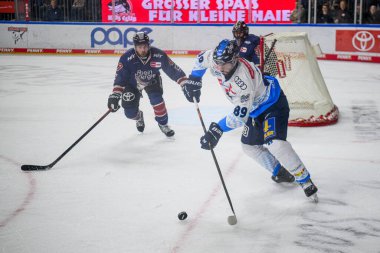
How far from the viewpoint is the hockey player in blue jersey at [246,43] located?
6.00 m

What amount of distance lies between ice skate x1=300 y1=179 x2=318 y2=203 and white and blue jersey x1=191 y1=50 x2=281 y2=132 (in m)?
0.57

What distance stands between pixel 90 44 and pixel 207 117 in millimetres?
7621

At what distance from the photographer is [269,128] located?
3658 millimetres

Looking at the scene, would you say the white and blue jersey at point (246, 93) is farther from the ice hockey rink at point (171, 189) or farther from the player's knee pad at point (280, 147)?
the ice hockey rink at point (171, 189)

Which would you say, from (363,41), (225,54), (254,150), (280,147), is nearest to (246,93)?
(225,54)

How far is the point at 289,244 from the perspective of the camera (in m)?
3.02

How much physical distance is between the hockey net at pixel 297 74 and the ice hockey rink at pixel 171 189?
0.28m

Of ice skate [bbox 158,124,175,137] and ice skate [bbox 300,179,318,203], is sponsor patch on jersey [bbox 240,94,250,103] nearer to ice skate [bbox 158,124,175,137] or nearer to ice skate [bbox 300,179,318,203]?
ice skate [bbox 300,179,318,203]

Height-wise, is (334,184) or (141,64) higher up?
(141,64)

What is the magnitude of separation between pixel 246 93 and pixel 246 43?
2.72 m

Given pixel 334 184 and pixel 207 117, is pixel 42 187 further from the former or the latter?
pixel 207 117

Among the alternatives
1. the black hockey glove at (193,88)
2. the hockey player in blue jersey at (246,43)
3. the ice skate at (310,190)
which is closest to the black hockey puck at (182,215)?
the ice skate at (310,190)

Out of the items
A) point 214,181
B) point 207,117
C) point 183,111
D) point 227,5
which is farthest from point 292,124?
point 227,5

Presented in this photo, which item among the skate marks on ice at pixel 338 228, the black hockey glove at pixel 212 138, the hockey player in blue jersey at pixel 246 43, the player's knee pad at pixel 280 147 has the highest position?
the hockey player in blue jersey at pixel 246 43
